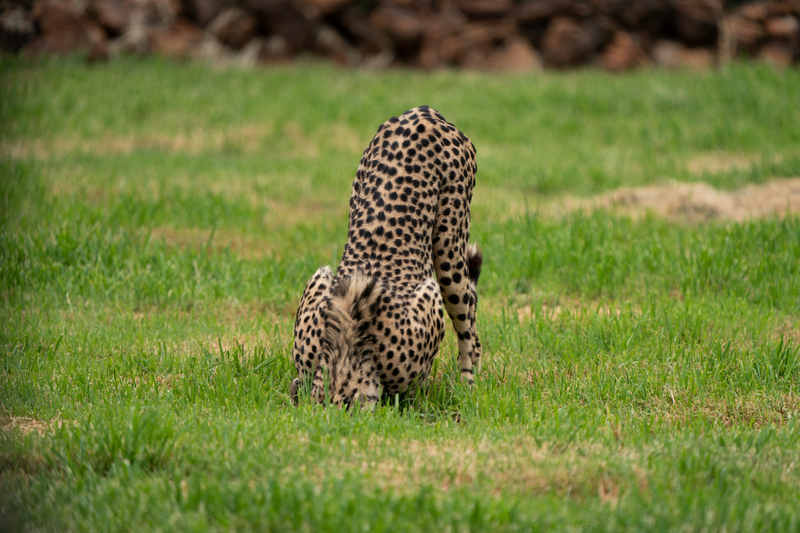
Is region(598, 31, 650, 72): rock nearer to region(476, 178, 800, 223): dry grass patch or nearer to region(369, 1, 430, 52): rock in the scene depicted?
region(369, 1, 430, 52): rock

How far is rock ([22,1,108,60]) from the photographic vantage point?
44.0 feet

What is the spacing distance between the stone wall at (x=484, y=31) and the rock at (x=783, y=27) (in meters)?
0.02

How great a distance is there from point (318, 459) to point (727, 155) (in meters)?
8.71

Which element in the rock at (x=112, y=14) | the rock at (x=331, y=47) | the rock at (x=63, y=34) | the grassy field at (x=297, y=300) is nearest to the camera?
the grassy field at (x=297, y=300)

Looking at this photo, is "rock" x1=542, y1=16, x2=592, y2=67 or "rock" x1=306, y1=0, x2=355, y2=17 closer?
"rock" x1=306, y1=0, x2=355, y2=17

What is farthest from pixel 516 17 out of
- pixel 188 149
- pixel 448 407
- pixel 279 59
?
pixel 448 407

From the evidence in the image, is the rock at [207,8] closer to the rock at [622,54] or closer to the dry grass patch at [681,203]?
the rock at [622,54]

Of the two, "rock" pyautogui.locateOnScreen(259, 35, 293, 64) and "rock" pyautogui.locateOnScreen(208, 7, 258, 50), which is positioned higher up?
"rock" pyautogui.locateOnScreen(208, 7, 258, 50)

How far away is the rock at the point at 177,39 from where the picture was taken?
1411cm

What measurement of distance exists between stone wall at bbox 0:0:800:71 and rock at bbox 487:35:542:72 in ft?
0.06

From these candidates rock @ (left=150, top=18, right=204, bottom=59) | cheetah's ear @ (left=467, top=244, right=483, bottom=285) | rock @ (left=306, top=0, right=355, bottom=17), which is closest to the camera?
cheetah's ear @ (left=467, top=244, right=483, bottom=285)

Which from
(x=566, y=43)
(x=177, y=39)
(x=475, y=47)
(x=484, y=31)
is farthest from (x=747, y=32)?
(x=177, y=39)

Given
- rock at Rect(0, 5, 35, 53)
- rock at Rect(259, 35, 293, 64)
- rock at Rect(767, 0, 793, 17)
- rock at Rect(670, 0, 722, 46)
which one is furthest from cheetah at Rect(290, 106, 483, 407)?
rock at Rect(767, 0, 793, 17)

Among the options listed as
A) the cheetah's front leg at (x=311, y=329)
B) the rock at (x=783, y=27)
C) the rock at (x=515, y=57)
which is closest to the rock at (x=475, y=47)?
the rock at (x=515, y=57)
